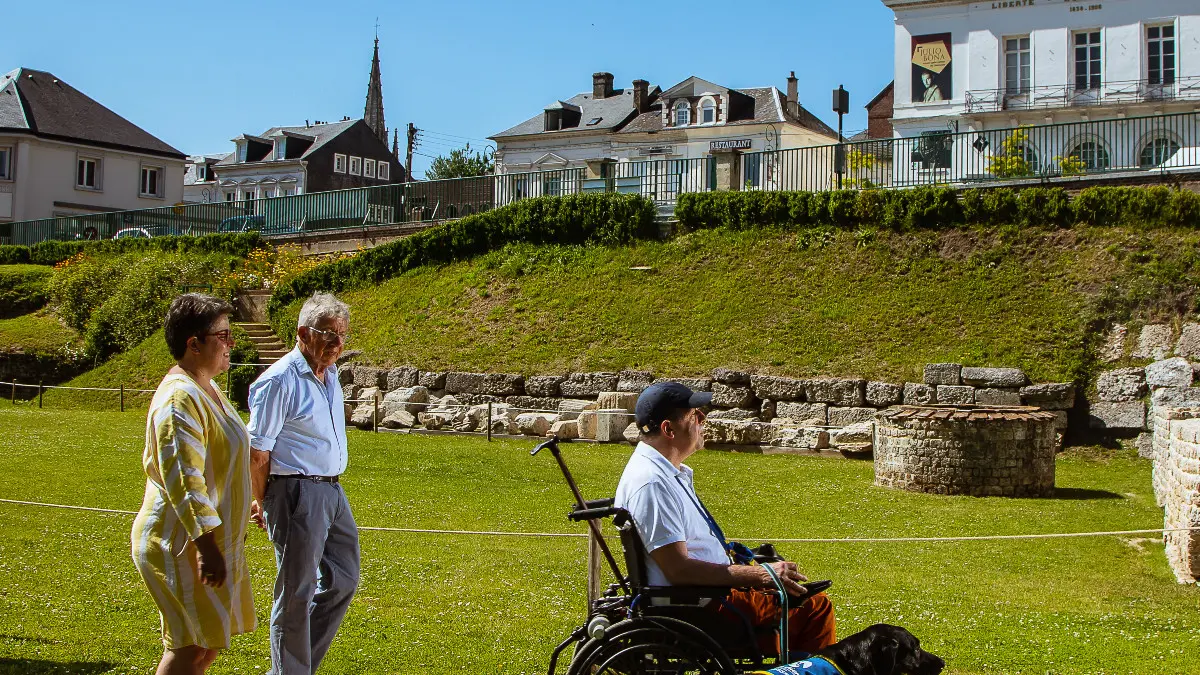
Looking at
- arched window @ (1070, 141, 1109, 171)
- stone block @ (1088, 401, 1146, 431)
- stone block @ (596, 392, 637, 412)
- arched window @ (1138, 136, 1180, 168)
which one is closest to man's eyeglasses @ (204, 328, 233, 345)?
stone block @ (596, 392, 637, 412)

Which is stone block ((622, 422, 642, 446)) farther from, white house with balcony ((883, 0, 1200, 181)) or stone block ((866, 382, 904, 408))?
white house with balcony ((883, 0, 1200, 181))

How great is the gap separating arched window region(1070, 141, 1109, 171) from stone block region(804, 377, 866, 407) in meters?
7.27

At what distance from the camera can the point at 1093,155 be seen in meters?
23.7

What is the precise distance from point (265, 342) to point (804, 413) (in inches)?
493

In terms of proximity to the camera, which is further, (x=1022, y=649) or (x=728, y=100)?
(x=728, y=100)

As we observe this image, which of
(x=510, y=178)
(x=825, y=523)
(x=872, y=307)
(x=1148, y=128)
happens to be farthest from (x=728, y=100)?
(x=825, y=523)

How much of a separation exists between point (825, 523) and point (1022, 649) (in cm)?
490

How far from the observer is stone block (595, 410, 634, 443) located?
18.5 m

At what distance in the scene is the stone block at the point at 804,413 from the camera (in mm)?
18266

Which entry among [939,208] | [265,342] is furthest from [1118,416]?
[265,342]

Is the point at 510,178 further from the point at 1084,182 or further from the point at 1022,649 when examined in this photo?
the point at 1022,649

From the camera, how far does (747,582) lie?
16.0ft

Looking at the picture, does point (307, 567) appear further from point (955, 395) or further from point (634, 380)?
point (634, 380)

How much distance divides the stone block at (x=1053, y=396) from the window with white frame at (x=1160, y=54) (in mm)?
19851
